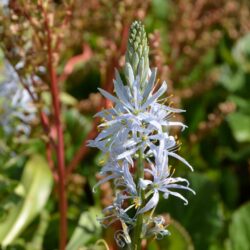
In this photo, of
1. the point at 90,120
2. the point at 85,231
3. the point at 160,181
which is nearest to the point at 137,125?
the point at 160,181

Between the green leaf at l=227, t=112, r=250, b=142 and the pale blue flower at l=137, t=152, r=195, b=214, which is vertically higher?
the green leaf at l=227, t=112, r=250, b=142

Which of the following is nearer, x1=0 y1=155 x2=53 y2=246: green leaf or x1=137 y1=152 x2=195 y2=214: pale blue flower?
x1=137 y1=152 x2=195 y2=214: pale blue flower

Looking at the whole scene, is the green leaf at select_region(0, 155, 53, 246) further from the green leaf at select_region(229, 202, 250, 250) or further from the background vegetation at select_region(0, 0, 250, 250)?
the green leaf at select_region(229, 202, 250, 250)

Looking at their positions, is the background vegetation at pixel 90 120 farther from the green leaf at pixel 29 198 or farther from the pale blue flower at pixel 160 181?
the pale blue flower at pixel 160 181

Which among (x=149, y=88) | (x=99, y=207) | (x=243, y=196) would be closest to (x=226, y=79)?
(x=243, y=196)

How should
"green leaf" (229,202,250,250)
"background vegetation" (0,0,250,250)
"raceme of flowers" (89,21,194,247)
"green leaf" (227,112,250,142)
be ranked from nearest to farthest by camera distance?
"raceme of flowers" (89,21,194,247) < "background vegetation" (0,0,250,250) < "green leaf" (229,202,250,250) < "green leaf" (227,112,250,142)

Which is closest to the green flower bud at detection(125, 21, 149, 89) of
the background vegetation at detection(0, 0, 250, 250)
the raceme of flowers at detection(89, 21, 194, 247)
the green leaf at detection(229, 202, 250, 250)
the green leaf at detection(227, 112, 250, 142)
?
the raceme of flowers at detection(89, 21, 194, 247)
